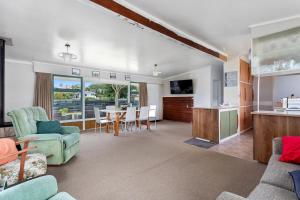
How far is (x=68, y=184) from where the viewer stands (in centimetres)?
225

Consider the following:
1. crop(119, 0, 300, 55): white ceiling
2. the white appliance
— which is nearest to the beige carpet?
the white appliance

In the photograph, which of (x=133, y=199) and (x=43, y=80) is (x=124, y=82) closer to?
(x=43, y=80)

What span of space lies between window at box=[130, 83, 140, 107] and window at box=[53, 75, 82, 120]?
7.83ft

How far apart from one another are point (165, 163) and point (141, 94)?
5.10m

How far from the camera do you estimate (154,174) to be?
253cm

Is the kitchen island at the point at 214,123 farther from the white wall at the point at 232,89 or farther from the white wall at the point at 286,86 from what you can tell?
the white wall at the point at 286,86

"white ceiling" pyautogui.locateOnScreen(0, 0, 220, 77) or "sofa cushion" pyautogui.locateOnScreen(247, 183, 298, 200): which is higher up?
"white ceiling" pyautogui.locateOnScreen(0, 0, 220, 77)

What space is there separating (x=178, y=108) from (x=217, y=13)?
5.78 m

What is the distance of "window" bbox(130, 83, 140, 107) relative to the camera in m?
7.75

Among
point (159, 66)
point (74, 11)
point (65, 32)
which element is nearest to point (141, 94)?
point (159, 66)

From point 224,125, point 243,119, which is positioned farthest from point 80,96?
point 243,119

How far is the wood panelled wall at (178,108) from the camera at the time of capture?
7.83 metres

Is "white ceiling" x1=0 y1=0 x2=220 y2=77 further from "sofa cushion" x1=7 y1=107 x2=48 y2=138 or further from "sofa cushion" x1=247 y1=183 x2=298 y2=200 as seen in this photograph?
"sofa cushion" x1=247 y1=183 x2=298 y2=200

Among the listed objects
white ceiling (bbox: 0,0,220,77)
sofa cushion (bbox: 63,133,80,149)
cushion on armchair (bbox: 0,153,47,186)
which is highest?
white ceiling (bbox: 0,0,220,77)
